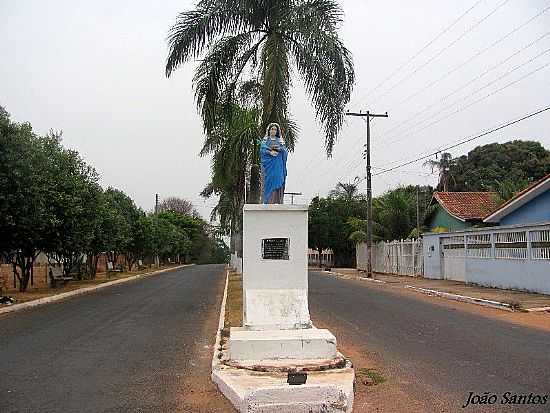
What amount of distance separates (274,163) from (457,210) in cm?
2753

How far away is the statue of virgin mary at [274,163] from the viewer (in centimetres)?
1143

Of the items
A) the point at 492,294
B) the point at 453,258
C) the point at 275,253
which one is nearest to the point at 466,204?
the point at 453,258

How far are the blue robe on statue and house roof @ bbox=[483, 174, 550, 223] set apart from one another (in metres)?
15.9

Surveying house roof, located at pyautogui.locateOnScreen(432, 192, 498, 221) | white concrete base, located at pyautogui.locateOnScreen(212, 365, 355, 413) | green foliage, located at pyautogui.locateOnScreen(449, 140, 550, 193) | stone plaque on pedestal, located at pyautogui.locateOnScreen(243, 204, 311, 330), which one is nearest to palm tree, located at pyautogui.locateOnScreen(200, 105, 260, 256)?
stone plaque on pedestal, located at pyautogui.locateOnScreen(243, 204, 311, 330)

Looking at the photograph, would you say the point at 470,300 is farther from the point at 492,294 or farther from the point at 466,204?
the point at 466,204

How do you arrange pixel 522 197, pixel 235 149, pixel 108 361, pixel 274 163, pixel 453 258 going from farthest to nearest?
pixel 453 258, pixel 522 197, pixel 235 149, pixel 274 163, pixel 108 361

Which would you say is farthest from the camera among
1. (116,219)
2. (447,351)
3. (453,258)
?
(116,219)

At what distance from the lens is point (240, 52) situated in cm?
1684

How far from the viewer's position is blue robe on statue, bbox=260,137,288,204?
37.6ft

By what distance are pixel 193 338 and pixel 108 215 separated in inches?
876

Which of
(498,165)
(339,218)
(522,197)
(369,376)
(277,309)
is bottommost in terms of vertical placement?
(369,376)

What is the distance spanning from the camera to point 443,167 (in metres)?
56.8

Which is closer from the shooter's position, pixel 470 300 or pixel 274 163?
pixel 274 163

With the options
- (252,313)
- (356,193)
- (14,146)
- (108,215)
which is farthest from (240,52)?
(356,193)
